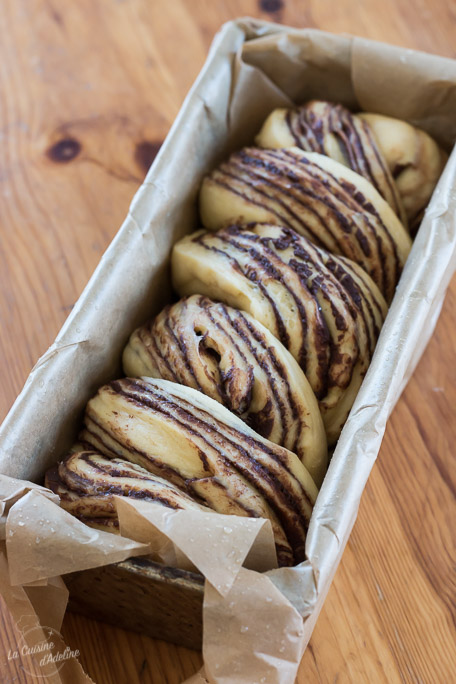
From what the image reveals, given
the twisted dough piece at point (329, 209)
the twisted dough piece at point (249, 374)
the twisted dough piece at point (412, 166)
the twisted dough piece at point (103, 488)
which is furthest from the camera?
the twisted dough piece at point (412, 166)

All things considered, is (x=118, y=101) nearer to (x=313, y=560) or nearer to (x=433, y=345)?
(x=433, y=345)

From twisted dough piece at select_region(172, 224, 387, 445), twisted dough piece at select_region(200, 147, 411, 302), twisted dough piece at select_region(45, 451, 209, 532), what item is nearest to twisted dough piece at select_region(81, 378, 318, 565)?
twisted dough piece at select_region(45, 451, 209, 532)

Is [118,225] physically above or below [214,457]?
above

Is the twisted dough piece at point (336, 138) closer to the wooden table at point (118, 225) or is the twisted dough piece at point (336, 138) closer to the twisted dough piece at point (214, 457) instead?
the wooden table at point (118, 225)

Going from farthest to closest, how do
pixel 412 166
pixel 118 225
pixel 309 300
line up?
pixel 118 225
pixel 412 166
pixel 309 300

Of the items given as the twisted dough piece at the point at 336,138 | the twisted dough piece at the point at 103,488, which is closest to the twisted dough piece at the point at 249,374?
the twisted dough piece at the point at 103,488

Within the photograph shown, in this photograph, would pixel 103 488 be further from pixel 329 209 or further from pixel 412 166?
pixel 412 166

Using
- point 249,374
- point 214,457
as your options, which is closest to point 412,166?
point 249,374
